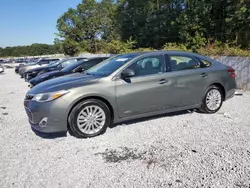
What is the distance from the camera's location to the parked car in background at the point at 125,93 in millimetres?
3873

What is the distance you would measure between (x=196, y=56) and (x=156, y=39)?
21.3 meters

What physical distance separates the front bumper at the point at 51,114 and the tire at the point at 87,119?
144 millimetres

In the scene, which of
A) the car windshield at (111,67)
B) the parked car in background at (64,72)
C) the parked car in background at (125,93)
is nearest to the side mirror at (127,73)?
the parked car in background at (125,93)

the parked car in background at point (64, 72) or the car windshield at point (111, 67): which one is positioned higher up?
the car windshield at point (111, 67)

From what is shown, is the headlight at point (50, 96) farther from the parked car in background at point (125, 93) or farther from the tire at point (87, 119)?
the tire at point (87, 119)

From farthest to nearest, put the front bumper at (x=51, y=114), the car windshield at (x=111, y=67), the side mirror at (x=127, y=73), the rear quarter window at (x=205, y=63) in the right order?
the rear quarter window at (x=205, y=63)
the car windshield at (x=111, y=67)
the side mirror at (x=127, y=73)
the front bumper at (x=51, y=114)

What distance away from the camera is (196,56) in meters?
5.24

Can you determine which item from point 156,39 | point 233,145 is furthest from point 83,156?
point 156,39

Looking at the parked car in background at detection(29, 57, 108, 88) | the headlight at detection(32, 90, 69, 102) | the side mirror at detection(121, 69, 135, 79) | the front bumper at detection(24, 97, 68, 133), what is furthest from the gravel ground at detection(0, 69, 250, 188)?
the parked car in background at detection(29, 57, 108, 88)

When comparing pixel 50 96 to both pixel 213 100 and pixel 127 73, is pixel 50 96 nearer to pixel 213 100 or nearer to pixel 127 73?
pixel 127 73

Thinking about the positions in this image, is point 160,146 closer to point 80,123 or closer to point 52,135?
point 80,123

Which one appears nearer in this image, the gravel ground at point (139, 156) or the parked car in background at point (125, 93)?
the gravel ground at point (139, 156)

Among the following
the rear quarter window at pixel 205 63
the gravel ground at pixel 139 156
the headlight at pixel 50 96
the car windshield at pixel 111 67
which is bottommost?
the gravel ground at pixel 139 156

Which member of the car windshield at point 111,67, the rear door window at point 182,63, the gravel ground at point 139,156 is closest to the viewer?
the gravel ground at point 139,156
